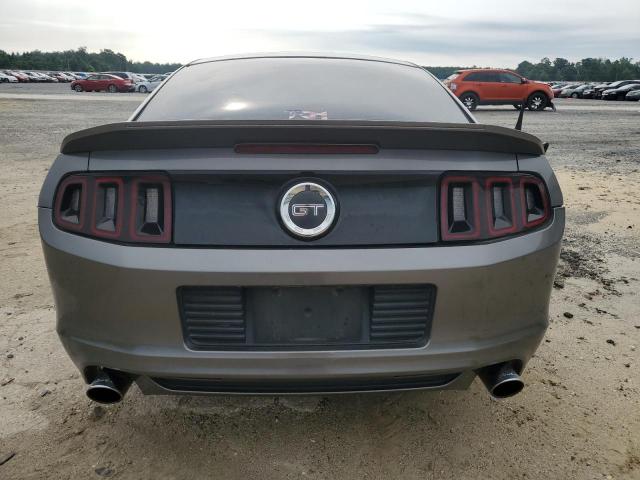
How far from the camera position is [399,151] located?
178 centimetres

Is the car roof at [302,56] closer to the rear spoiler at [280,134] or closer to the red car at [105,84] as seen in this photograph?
the rear spoiler at [280,134]

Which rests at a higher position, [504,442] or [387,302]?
[387,302]

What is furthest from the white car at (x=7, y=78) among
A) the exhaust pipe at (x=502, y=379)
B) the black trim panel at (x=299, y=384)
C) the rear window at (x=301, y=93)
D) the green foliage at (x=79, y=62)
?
the exhaust pipe at (x=502, y=379)

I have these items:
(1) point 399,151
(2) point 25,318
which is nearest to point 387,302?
(1) point 399,151

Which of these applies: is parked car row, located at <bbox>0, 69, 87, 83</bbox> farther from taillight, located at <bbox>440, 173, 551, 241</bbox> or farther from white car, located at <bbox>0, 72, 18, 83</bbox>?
taillight, located at <bbox>440, 173, 551, 241</bbox>

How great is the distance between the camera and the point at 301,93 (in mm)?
2572

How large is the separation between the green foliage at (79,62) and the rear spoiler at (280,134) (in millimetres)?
106467

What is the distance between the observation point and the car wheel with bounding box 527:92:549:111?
73.6 feet

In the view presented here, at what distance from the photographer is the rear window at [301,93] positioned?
240 centimetres

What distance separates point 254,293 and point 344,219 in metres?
0.38

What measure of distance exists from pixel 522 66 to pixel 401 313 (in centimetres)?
12188

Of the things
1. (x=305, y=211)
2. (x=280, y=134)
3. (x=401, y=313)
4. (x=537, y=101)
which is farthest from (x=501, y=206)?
(x=537, y=101)

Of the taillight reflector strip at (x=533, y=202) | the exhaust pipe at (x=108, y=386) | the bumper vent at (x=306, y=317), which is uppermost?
the taillight reflector strip at (x=533, y=202)

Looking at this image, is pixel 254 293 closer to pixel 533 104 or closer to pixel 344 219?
pixel 344 219
